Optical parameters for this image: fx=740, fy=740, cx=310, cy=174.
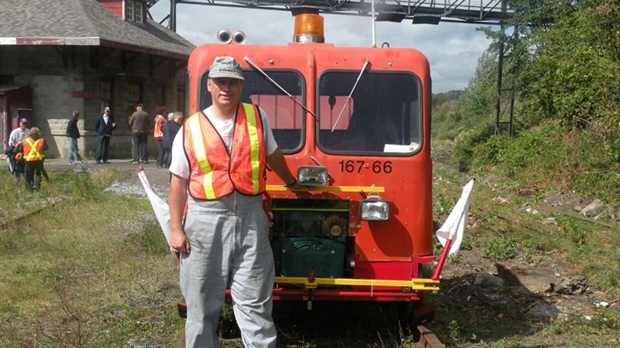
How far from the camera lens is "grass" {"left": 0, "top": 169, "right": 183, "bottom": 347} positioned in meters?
6.37

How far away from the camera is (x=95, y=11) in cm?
2841

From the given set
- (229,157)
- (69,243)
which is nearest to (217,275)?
(229,157)

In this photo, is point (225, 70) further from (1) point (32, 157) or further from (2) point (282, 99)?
(1) point (32, 157)

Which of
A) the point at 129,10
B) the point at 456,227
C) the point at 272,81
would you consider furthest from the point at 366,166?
the point at 129,10

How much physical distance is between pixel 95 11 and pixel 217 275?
25.9 m

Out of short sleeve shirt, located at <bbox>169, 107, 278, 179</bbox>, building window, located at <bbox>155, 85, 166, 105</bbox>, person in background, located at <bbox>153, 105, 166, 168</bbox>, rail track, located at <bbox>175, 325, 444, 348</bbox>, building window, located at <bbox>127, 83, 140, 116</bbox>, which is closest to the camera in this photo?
short sleeve shirt, located at <bbox>169, 107, 278, 179</bbox>

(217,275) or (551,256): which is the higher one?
(217,275)

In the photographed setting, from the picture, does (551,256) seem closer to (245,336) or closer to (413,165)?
(413,165)

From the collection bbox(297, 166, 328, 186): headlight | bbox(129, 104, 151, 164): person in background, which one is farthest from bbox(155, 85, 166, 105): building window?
bbox(297, 166, 328, 186): headlight

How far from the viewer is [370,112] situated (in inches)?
241

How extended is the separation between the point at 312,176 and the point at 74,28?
21.8m

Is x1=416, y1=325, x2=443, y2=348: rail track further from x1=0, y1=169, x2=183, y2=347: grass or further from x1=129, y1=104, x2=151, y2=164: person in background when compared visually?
x1=129, y1=104, x2=151, y2=164: person in background

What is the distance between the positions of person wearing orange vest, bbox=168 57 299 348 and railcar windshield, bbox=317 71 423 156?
148cm

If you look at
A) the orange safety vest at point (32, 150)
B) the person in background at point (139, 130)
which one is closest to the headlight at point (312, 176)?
the orange safety vest at point (32, 150)
